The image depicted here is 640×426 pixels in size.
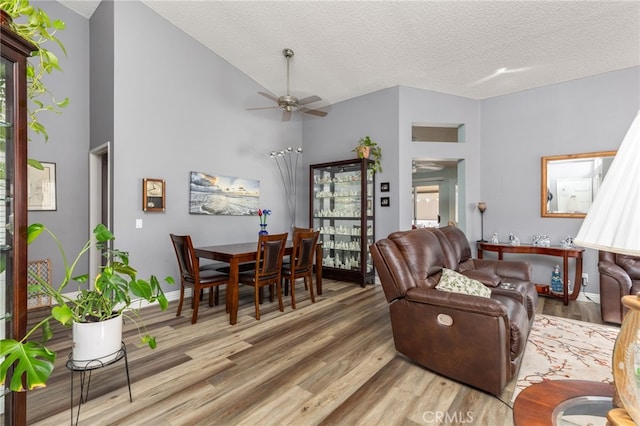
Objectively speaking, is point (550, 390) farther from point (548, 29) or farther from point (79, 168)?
point (79, 168)

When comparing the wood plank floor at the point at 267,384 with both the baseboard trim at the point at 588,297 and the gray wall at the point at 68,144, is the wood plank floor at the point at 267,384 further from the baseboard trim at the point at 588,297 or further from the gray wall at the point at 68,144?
the baseboard trim at the point at 588,297

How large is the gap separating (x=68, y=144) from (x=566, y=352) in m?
6.20

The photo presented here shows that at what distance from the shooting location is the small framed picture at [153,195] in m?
3.80

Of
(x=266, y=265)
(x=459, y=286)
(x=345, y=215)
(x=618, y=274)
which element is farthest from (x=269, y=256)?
(x=618, y=274)

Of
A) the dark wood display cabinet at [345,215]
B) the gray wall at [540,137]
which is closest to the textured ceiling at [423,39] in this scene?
the gray wall at [540,137]

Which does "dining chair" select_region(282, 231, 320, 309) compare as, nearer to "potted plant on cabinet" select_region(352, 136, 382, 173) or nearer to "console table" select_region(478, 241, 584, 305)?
"potted plant on cabinet" select_region(352, 136, 382, 173)

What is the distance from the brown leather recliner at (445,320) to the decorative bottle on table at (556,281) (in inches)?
76.1

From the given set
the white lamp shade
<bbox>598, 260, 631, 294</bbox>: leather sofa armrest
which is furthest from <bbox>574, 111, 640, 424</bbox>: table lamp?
<bbox>598, 260, 631, 294</bbox>: leather sofa armrest

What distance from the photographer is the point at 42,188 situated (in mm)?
3795

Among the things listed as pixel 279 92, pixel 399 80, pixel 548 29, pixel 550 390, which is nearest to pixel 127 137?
pixel 279 92

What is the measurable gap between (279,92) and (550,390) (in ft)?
18.5

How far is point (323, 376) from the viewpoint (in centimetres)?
215

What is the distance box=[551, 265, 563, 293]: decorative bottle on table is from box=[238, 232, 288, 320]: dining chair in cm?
389

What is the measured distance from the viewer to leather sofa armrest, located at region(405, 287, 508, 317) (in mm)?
1834
